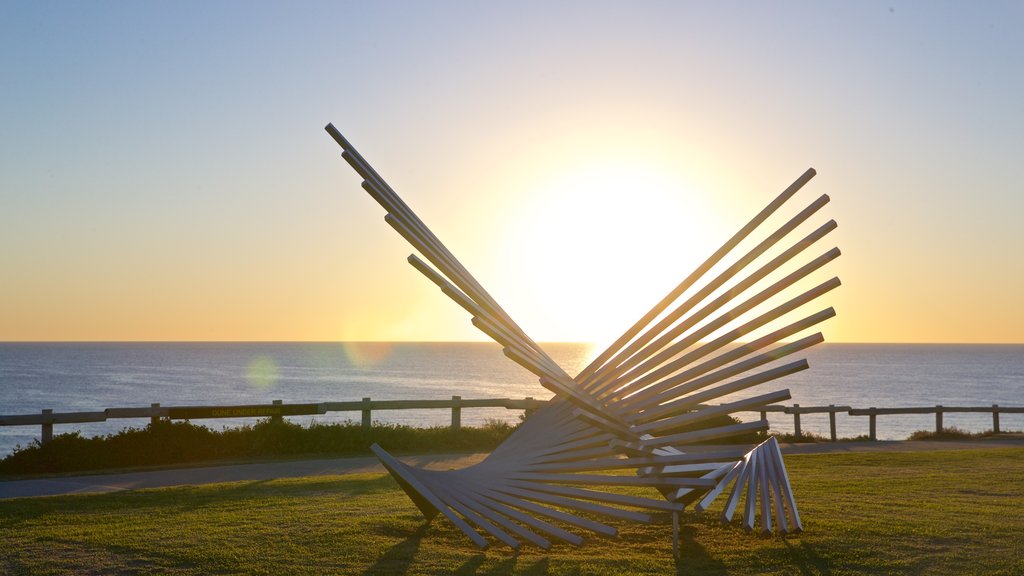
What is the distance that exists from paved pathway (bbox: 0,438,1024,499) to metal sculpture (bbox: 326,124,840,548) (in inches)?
245

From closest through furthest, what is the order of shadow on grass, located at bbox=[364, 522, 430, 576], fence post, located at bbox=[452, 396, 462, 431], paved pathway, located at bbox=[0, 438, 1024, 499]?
1. shadow on grass, located at bbox=[364, 522, 430, 576]
2. paved pathway, located at bbox=[0, 438, 1024, 499]
3. fence post, located at bbox=[452, 396, 462, 431]

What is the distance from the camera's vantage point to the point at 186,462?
58.9 feet

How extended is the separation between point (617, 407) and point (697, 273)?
1490 mm

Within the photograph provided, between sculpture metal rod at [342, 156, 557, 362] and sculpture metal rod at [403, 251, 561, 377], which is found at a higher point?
sculpture metal rod at [342, 156, 557, 362]

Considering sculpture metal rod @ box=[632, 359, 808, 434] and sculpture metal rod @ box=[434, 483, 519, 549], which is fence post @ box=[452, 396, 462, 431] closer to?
sculpture metal rod @ box=[434, 483, 519, 549]

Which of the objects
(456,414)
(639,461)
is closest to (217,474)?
(456,414)

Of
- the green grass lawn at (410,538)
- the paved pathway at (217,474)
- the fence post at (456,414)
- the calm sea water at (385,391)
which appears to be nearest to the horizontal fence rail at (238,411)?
the fence post at (456,414)

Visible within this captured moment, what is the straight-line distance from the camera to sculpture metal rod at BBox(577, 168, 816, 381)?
9281mm

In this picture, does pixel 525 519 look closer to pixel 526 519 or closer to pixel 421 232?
pixel 526 519

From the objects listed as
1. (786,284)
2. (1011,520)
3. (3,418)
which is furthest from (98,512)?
(1011,520)

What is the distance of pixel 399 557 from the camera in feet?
28.9

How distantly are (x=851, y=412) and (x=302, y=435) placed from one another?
13.2 m

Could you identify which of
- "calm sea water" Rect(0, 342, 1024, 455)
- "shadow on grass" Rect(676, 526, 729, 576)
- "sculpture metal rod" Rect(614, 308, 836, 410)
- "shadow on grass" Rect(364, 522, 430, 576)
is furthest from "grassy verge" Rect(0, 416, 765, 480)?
"calm sea water" Rect(0, 342, 1024, 455)

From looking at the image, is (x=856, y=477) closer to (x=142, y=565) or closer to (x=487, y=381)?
(x=142, y=565)
